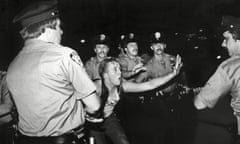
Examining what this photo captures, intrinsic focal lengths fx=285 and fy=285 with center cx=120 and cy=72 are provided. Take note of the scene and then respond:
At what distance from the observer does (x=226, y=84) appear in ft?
A: 5.34

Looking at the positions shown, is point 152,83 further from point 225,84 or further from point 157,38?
point 225,84

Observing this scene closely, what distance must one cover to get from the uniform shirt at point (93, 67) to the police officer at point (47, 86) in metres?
0.21

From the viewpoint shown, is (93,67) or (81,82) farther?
(93,67)

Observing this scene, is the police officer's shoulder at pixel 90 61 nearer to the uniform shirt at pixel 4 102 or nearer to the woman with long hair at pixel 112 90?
the woman with long hair at pixel 112 90

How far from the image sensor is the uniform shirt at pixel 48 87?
1.28 metres

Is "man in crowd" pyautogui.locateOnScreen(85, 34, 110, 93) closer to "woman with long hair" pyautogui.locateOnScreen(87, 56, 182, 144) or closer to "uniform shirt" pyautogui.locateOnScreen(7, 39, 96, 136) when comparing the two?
"woman with long hair" pyautogui.locateOnScreen(87, 56, 182, 144)

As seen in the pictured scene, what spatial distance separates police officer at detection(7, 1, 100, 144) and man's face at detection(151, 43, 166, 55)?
1.62 ft

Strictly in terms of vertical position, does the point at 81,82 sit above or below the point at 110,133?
above

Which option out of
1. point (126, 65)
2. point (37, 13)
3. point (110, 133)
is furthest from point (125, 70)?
point (37, 13)

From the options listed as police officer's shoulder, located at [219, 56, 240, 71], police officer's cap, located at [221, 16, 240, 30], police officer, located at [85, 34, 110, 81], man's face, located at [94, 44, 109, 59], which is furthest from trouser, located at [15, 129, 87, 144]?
police officer's cap, located at [221, 16, 240, 30]

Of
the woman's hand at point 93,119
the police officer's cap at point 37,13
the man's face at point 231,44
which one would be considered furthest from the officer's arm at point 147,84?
the police officer's cap at point 37,13

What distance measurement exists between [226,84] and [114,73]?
25.3 inches

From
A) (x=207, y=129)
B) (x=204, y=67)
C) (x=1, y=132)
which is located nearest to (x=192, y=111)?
(x=207, y=129)

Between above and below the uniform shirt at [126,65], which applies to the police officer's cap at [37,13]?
above
